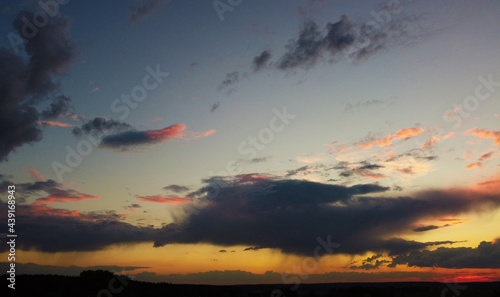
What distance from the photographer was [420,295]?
7219 cm

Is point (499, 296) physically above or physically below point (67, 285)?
below

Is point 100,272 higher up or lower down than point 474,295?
higher up

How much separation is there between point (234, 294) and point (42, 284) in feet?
113

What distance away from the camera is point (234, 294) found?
256 feet

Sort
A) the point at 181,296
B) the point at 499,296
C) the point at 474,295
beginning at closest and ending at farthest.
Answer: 1. the point at 499,296
2. the point at 474,295
3. the point at 181,296

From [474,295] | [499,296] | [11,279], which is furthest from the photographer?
[474,295]

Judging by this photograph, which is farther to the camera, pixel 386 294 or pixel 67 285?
pixel 386 294

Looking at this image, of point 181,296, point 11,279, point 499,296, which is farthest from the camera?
point 181,296

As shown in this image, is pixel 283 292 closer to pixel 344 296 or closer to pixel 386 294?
pixel 344 296

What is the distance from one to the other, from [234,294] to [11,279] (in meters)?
38.8

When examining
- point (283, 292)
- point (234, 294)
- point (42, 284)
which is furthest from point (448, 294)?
point (42, 284)

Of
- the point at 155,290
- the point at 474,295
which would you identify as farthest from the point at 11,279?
the point at 474,295

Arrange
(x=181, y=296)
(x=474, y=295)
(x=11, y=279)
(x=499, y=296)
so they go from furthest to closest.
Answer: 1. (x=181, y=296)
2. (x=474, y=295)
3. (x=499, y=296)
4. (x=11, y=279)

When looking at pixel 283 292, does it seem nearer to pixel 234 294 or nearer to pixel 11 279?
pixel 234 294
